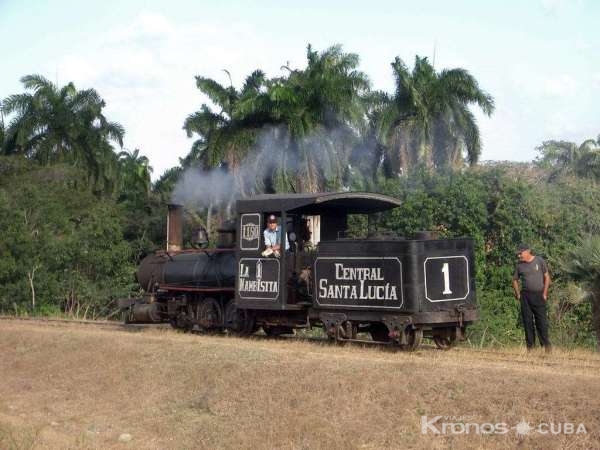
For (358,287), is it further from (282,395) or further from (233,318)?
(233,318)

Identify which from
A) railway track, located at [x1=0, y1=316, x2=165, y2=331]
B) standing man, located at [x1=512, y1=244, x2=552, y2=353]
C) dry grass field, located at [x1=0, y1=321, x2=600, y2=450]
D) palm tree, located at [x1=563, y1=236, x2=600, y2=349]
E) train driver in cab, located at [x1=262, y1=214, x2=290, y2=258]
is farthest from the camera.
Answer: railway track, located at [x1=0, y1=316, x2=165, y2=331]

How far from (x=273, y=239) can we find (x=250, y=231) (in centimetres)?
63

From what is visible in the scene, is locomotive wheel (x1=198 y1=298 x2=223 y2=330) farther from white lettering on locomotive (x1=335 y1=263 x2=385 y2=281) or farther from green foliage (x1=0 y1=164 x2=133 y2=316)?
green foliage (x1=0 y1=164 x2=133 y2=316)

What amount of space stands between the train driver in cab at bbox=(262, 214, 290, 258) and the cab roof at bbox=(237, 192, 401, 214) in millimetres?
281

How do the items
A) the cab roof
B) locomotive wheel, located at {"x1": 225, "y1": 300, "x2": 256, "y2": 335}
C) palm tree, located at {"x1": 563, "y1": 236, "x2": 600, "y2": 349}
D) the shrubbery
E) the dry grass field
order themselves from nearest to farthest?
the dry grass field → the cab roof → palm tree, located at {"x1": 563, "y1": 236, "x2": 600, "y2": 349} → locomotive wheel, located at {"x1": 225, "y1": 300, "x2": 256, "y2": 335} → the shrubbery

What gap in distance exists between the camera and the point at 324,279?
1416 centimetres

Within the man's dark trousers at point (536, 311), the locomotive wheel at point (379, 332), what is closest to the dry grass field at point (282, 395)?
the man's dark trousers at point (536, 311)

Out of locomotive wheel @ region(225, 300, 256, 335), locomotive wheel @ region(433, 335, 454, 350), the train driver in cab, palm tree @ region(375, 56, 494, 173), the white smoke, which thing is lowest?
locomotive wheel @ region(433, 335, 454, 350)

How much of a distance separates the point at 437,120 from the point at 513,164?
4.77 metres

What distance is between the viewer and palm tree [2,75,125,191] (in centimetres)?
4425

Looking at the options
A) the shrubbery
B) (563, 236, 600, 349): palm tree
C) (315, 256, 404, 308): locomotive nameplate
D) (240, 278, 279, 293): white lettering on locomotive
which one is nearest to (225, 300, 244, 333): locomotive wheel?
(240, 278, 279, 293): white lettering on locomotive

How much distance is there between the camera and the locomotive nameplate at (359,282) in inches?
521

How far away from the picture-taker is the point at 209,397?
11680 millimetres

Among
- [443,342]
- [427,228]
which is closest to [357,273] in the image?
[443,342]
